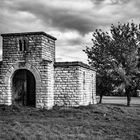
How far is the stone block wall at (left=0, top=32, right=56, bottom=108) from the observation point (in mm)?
16031

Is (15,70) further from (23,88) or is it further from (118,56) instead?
(118,56)

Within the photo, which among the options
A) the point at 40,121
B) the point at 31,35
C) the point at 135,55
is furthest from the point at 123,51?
the point at 40,121

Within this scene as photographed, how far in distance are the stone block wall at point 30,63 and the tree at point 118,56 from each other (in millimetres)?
10728

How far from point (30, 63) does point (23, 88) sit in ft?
5.91

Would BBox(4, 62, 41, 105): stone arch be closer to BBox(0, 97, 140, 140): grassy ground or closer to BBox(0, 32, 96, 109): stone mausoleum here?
BBox(0, 32, 96, 109): stone mausoleum

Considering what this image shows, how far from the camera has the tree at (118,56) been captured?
25.6 m

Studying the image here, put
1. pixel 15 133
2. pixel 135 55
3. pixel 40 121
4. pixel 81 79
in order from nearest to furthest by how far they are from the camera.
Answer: pixel 15 133 → pixel 40 121 → pixel 81 79 → pixel 135 55

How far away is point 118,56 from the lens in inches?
1048

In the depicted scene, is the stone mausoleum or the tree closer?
the stone mausoleum

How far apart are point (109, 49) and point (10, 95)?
14.1m

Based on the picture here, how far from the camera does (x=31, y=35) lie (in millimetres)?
16438

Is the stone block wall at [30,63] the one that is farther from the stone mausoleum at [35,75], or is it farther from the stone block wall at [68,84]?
the stone block wall at [68,84]

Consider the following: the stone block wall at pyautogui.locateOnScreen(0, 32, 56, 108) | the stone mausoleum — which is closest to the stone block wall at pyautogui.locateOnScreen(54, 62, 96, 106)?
the stone mausoleum

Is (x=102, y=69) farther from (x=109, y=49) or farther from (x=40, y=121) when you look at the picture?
(x=40, y=121)
